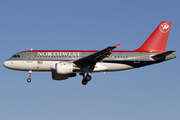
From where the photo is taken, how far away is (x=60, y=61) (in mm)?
42281

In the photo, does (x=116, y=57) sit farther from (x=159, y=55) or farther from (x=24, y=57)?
(x=24, y=57)

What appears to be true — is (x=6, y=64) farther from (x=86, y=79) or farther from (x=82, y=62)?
(x=86, y=79)

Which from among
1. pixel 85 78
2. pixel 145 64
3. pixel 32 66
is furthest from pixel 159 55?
pixel 32 66

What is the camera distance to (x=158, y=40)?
45.2 meters

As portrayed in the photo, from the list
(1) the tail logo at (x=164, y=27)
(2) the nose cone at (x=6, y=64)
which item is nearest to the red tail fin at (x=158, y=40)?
(1) the tail logo at (x=164, y=27)

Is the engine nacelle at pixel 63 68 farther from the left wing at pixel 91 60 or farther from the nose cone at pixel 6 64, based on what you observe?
the nose cone at pixel 6 64

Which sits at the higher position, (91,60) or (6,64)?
(6,64)

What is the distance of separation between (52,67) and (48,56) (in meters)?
1.64

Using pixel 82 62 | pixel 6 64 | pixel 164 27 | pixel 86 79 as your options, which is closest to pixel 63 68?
pixel 82 62

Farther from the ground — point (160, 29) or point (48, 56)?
point (160, 29)

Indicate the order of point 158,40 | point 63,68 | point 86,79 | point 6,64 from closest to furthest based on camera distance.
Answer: point 63,68 < point 86,79 < point 6,64 < point 158,40

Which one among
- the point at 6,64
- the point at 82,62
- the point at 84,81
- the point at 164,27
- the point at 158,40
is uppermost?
the point at 164,27

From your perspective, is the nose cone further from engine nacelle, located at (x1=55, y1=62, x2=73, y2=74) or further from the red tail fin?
the red tail fin

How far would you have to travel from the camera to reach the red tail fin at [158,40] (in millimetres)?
44469
